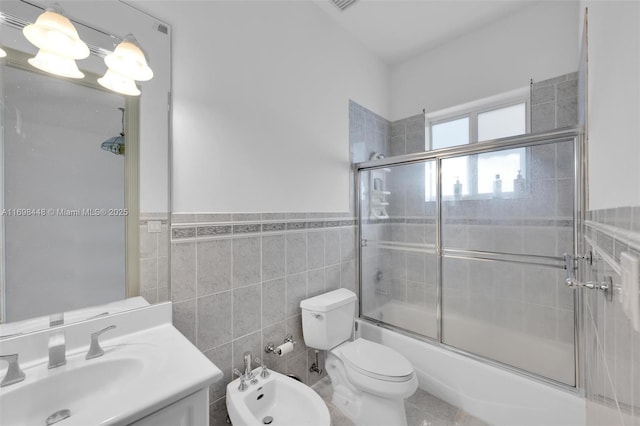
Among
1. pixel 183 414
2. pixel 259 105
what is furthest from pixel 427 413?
pixel 259 105

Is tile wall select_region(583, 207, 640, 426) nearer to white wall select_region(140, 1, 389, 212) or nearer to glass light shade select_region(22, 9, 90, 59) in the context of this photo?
white wall select_region(140, 1, 389, 212)

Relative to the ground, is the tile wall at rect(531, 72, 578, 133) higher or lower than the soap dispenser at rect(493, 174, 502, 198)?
higher

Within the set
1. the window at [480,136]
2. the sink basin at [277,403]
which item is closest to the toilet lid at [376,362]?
the sink basin at [277,403]

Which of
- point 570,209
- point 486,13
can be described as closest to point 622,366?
point 570,209

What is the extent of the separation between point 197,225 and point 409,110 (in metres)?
2.29

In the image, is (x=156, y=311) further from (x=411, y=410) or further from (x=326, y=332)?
(x=411, y=410)

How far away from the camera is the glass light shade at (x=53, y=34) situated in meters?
0.89

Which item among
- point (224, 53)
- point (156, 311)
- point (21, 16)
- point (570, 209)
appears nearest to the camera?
point (21, 16)

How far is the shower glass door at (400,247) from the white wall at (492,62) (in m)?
0.85

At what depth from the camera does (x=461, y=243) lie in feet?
6.54

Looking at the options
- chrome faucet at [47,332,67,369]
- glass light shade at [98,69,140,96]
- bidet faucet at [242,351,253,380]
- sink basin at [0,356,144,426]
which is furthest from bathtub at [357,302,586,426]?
glass light shade at [98,69,140,96]

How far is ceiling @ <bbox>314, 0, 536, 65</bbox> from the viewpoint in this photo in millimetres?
1919

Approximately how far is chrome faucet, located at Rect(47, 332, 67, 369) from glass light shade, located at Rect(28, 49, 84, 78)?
36.3 inches

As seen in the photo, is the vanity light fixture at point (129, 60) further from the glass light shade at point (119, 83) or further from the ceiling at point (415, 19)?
the ceiling at point (415, 19)
